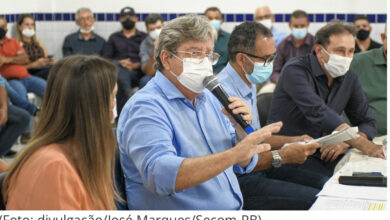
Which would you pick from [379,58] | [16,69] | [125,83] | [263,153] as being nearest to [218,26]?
[125,83]

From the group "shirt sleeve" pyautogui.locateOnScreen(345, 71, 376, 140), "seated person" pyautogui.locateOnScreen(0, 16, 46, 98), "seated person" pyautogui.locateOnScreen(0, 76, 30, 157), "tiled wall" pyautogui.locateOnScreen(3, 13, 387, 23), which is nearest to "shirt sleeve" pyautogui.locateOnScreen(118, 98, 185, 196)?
"shirt sleeve" pyautogui.locateOnScreen(345, 71, 376, 140)

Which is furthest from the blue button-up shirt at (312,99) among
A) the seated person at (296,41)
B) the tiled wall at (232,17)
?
the tiled wall at (232,17)

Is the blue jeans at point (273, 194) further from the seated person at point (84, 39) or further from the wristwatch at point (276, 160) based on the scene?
the seated person at point (84, 39)

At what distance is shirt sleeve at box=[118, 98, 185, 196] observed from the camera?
180 centimetres

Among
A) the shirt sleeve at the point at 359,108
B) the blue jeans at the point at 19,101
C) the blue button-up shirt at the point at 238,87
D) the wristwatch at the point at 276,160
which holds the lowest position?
the blue jeans at the point at 19,101

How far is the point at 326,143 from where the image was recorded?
105 inches

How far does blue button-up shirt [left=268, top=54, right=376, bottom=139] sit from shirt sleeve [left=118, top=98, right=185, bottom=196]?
50.9 inches

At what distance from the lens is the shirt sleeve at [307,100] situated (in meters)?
2.97

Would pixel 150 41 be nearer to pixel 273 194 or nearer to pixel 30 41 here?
pixel 30 41

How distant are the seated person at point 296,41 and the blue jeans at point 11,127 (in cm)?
326

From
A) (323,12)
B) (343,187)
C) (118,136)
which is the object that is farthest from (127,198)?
(323,12)

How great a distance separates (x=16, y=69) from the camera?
610cm

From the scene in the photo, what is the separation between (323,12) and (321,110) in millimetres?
4784

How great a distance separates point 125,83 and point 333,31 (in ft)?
12.7
